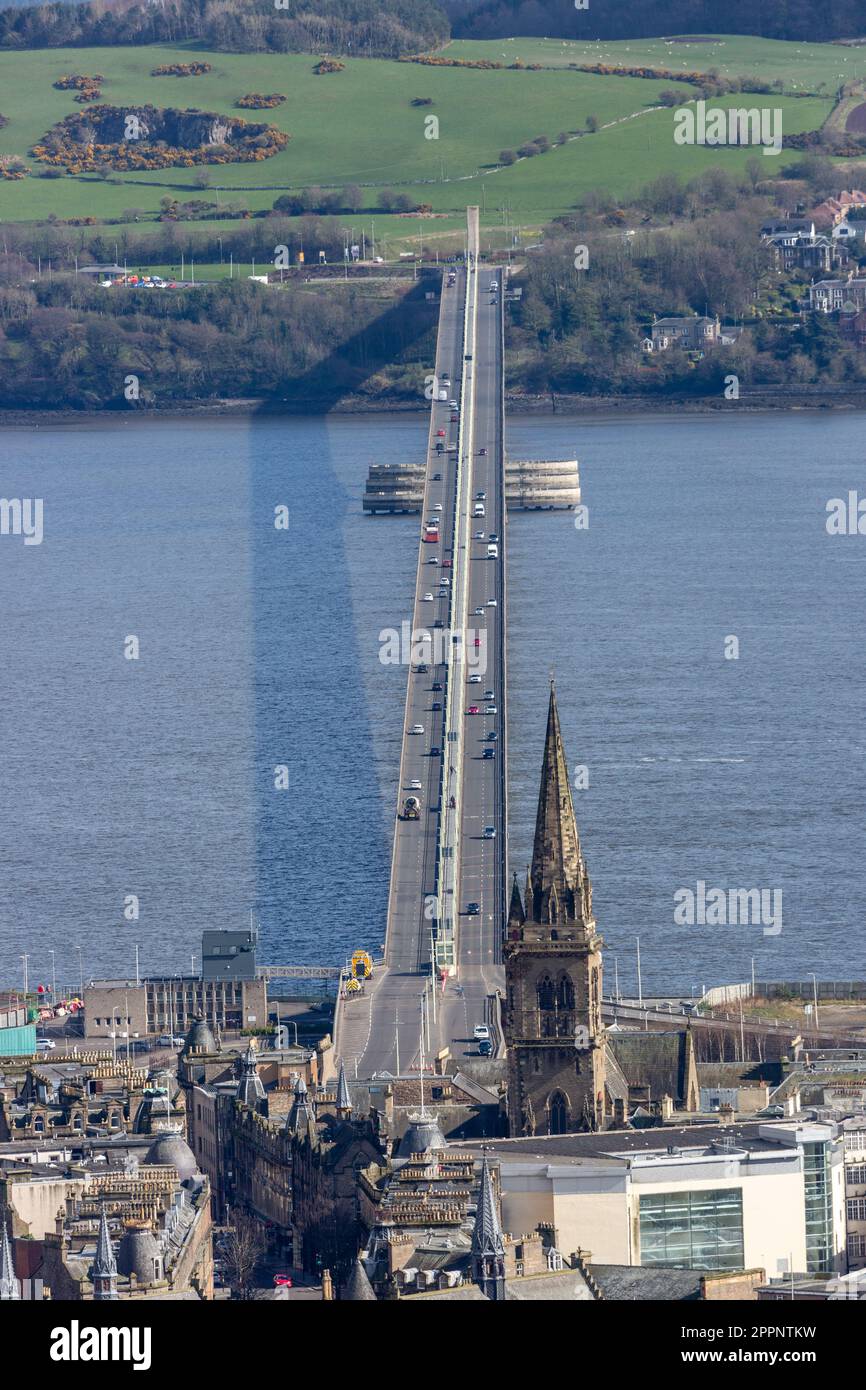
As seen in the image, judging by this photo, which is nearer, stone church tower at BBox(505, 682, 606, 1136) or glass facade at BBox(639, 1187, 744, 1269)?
glass facade at BBox(639, 1187, 744, 1269)

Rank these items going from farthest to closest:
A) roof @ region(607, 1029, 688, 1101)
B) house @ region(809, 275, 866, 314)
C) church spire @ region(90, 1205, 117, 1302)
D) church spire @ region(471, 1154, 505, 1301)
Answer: house @ region(809, 275, 866, 314)
roof @ region(607, 1029, 688, 1101)
church spire @ region(90, 1205, 117, 1302)
church spire @ region(471, 1154, 505, 1301)

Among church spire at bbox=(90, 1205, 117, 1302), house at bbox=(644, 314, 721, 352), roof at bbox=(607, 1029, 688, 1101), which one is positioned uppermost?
house at bbox=(644, 314, 721, 352)

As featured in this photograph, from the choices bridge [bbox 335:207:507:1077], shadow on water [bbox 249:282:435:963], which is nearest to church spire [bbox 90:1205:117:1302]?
bridge [bbox 335:207:507:1077]

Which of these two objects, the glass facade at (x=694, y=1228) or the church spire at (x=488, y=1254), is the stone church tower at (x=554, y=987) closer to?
the glass facade at (x=694, y=1228)

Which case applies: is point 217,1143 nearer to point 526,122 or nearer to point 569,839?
point 569,839

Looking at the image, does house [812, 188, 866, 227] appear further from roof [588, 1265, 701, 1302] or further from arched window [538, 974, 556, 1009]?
roof [588, 1265, 701, 1302]

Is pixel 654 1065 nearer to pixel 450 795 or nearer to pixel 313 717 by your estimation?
pixel 450 795
